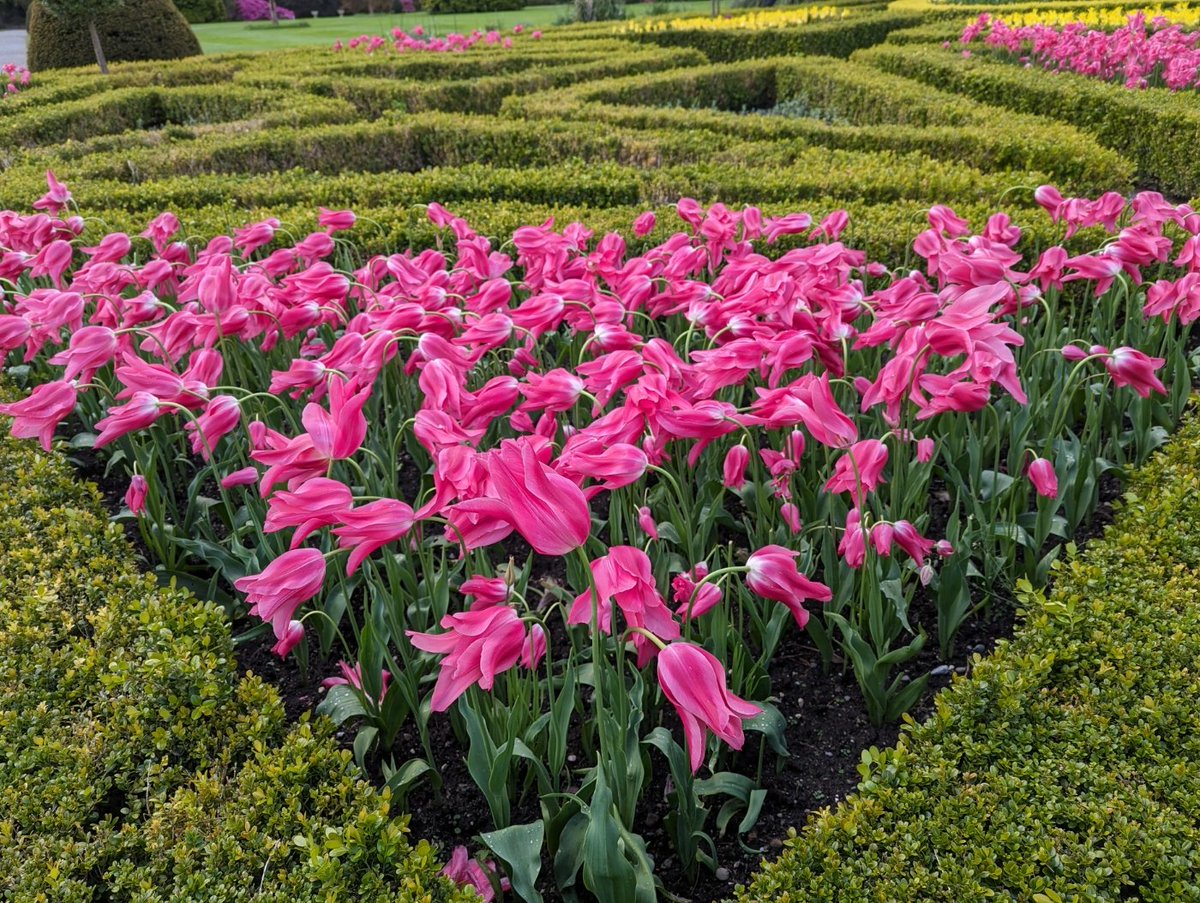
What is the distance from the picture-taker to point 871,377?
12.1ft

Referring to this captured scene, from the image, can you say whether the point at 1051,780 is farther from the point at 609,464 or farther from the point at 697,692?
the point at 609,464

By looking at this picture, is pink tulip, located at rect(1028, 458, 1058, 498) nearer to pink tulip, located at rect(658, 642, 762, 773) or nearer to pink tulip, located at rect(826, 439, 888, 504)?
pink tulip, located at rect(826, 439, 888, 504)

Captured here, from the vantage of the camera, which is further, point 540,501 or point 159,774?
point 159,774

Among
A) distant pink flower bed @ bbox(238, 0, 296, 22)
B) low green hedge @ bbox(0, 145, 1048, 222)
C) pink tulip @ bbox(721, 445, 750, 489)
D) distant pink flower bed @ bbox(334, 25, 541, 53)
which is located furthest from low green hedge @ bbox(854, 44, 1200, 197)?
distant pink flower bed @ bbox(238, 0, 296, 22)

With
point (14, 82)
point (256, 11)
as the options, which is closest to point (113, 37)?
point (14, 82)

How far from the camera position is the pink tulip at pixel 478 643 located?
5.94 ft

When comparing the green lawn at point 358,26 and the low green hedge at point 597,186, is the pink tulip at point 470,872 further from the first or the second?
the green lawn at point 358,26

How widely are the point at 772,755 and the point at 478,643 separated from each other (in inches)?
48.7

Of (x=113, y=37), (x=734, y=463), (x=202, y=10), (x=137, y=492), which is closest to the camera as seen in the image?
(x=734, y=463)

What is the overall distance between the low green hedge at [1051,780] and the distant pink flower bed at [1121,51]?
854 centimetres

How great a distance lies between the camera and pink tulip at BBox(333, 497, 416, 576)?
189cm

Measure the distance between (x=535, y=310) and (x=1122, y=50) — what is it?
9839mm

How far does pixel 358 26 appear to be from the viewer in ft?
116

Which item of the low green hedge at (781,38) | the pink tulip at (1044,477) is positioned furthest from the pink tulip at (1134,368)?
the low green hedge at (781,38)
